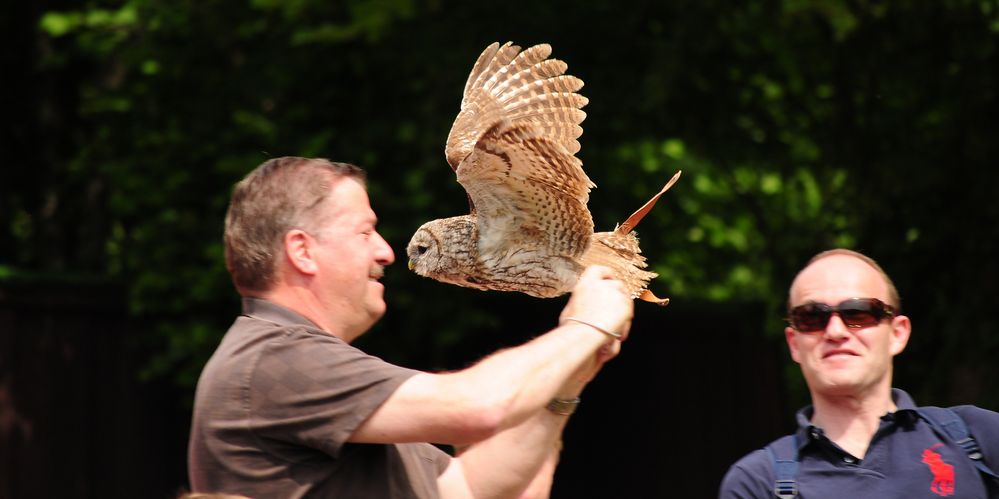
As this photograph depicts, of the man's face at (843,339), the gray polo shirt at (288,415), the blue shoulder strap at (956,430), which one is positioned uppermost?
the man's face at (843,339)

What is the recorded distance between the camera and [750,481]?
2.83 metres

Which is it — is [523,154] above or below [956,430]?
above

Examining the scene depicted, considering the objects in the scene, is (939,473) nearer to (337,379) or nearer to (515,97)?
(337,379)

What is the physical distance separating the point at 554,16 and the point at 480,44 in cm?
54

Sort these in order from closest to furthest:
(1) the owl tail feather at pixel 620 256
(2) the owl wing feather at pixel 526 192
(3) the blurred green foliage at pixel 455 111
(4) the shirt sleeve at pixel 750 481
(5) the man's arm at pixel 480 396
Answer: (5) the man's arm at pixel 480 396 → (4) the shirt sleeve at pixel 750 481 → (2) the owl wing feather at pixel 526 192 → (1) the owl tail feather at pixel 620 256 → (3) the blurred green foliage at pixel 455 111

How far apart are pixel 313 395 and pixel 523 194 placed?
5.47ft

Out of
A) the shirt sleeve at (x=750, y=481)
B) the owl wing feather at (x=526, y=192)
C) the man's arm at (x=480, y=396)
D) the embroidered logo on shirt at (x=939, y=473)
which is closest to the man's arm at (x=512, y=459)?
the man's arm at (x=480, y=396)

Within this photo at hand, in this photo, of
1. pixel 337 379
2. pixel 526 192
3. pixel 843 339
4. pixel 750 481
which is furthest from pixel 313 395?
pixel 526 192

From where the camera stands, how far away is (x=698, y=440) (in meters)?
10.1

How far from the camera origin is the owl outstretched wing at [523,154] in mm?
3607

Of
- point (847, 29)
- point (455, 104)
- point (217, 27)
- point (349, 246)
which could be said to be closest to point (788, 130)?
point (847, 29)

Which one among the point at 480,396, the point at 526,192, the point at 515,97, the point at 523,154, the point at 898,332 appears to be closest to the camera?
the point at 480,396

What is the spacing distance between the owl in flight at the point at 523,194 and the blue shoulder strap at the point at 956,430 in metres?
0.88

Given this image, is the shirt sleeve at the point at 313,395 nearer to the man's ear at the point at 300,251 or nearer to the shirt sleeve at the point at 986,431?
the man's ear at the point at 300,251
